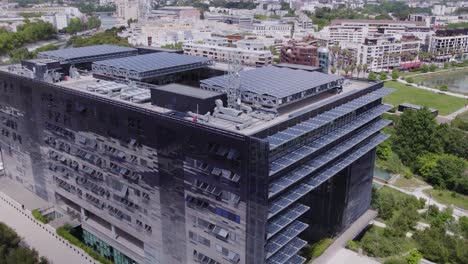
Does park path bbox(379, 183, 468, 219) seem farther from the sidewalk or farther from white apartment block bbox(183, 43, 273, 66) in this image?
white apartment block bbox(183, 43, 273, 66)

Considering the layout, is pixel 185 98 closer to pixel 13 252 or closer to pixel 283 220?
pixel 283 220

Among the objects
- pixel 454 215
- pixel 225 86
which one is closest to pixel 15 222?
pixel 225 86

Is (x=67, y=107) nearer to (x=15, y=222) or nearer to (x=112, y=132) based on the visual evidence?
(x=112, y=132)

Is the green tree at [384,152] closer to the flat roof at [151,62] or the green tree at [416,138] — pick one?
the green tree at [416,138]

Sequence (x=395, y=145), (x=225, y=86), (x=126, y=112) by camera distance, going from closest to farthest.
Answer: (x=126, y=112)
(x=225, y=86)
(x=395, y=145)

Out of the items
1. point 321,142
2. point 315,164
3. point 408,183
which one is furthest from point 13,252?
point 408,183

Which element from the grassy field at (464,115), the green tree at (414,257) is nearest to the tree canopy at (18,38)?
the grassy field at (464,115)
